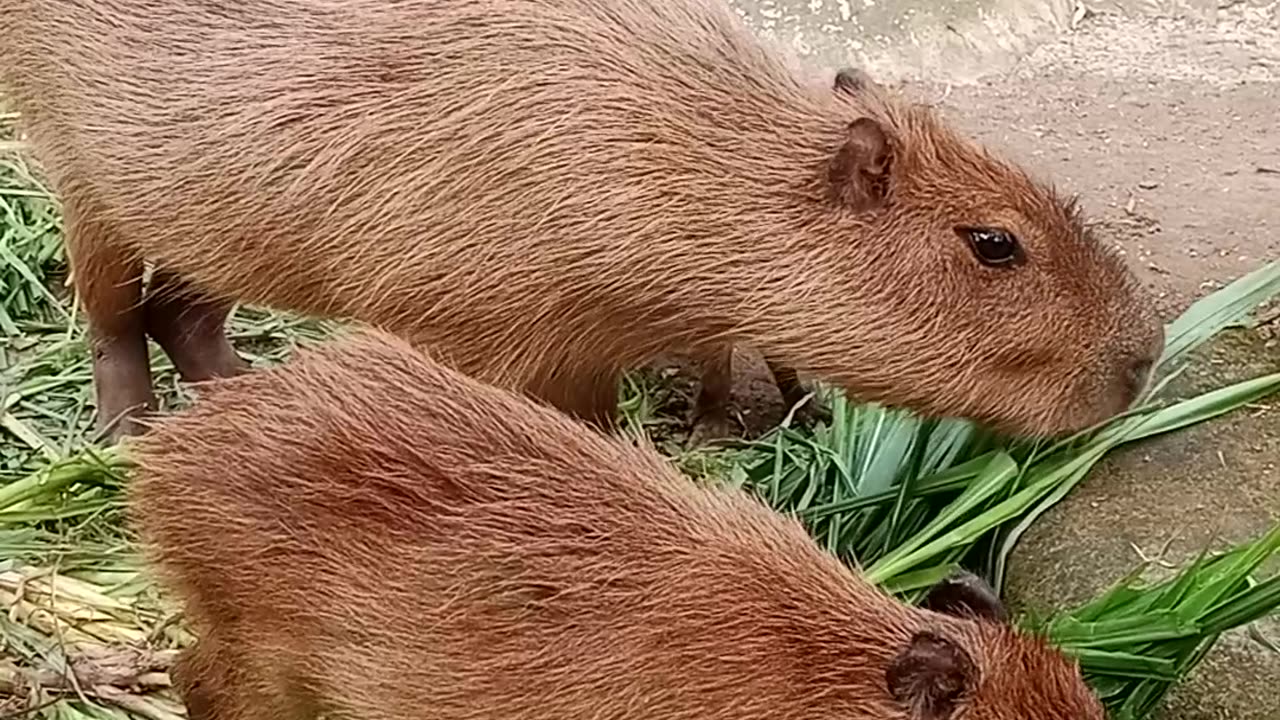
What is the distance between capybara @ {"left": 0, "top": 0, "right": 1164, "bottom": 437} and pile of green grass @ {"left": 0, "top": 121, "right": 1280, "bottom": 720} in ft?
0.52

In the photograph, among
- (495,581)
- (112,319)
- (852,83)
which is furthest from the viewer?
(112,319)

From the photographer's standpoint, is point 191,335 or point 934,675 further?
point 191,335

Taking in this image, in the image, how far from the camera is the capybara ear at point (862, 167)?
3861 millimetres

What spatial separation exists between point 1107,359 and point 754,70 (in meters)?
0.84

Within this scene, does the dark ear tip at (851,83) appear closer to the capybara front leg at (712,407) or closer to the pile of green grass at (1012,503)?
the pile of green grass at (1012,503)

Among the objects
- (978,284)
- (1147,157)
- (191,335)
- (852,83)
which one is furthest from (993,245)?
(1147,157)

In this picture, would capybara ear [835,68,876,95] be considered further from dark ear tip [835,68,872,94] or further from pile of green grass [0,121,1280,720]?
pile of green grass [0,121,1280,720]

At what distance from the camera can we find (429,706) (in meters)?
3.10

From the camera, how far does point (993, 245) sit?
3.93m

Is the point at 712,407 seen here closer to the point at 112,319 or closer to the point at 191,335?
the point at 191,335

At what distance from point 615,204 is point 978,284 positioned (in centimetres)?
67

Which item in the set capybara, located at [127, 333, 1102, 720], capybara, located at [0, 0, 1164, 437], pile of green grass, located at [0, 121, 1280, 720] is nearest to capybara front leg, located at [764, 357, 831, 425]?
pile of green grass, located at [0, 121, 1280, 720]

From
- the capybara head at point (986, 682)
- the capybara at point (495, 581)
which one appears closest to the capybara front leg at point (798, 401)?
the capybara at point (495, 581)

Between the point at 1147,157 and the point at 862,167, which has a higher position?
the point at 862,167
